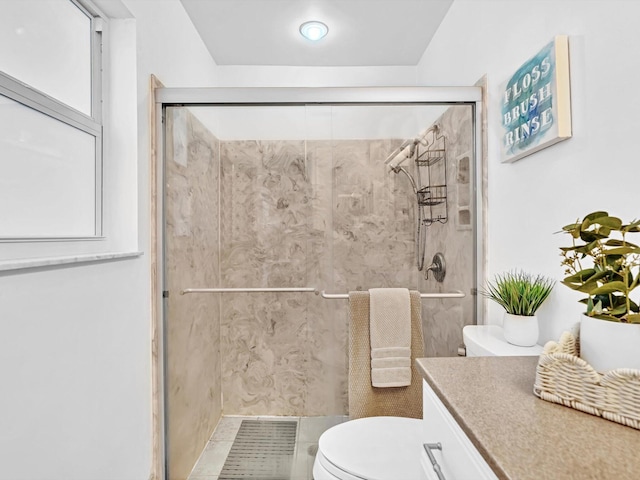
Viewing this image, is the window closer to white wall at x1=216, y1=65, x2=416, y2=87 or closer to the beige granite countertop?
the beige granite countertop

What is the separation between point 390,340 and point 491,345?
0.46m

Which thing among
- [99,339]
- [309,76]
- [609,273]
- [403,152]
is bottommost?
[99,339]

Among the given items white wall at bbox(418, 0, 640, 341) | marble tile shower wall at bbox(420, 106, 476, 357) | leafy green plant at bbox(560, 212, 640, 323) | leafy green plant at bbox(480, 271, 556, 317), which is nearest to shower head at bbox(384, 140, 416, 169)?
marble tile shower wall at bbox(420, 106, 476, 357)

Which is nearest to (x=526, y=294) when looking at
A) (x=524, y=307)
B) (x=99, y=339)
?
(x=524, y=307)

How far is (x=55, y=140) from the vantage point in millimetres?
1210

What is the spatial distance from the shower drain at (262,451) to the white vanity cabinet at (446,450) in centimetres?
113

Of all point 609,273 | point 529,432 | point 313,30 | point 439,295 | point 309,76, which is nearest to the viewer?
point 529,432

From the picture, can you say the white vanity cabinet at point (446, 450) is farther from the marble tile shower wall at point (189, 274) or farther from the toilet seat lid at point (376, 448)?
the marble tile shower wall at point (189, 274)

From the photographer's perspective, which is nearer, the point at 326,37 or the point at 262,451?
the point at 262,451

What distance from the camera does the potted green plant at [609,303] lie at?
688 millimetres

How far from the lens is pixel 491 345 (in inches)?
51.7

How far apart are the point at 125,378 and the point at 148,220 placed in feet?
2.20

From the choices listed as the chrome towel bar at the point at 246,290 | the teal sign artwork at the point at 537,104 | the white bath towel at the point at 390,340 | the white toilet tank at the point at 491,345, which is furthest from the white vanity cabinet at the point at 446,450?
the chrome towel bar at the point at 246,290

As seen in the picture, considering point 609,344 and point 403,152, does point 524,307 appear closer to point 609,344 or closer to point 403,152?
point 609,344
